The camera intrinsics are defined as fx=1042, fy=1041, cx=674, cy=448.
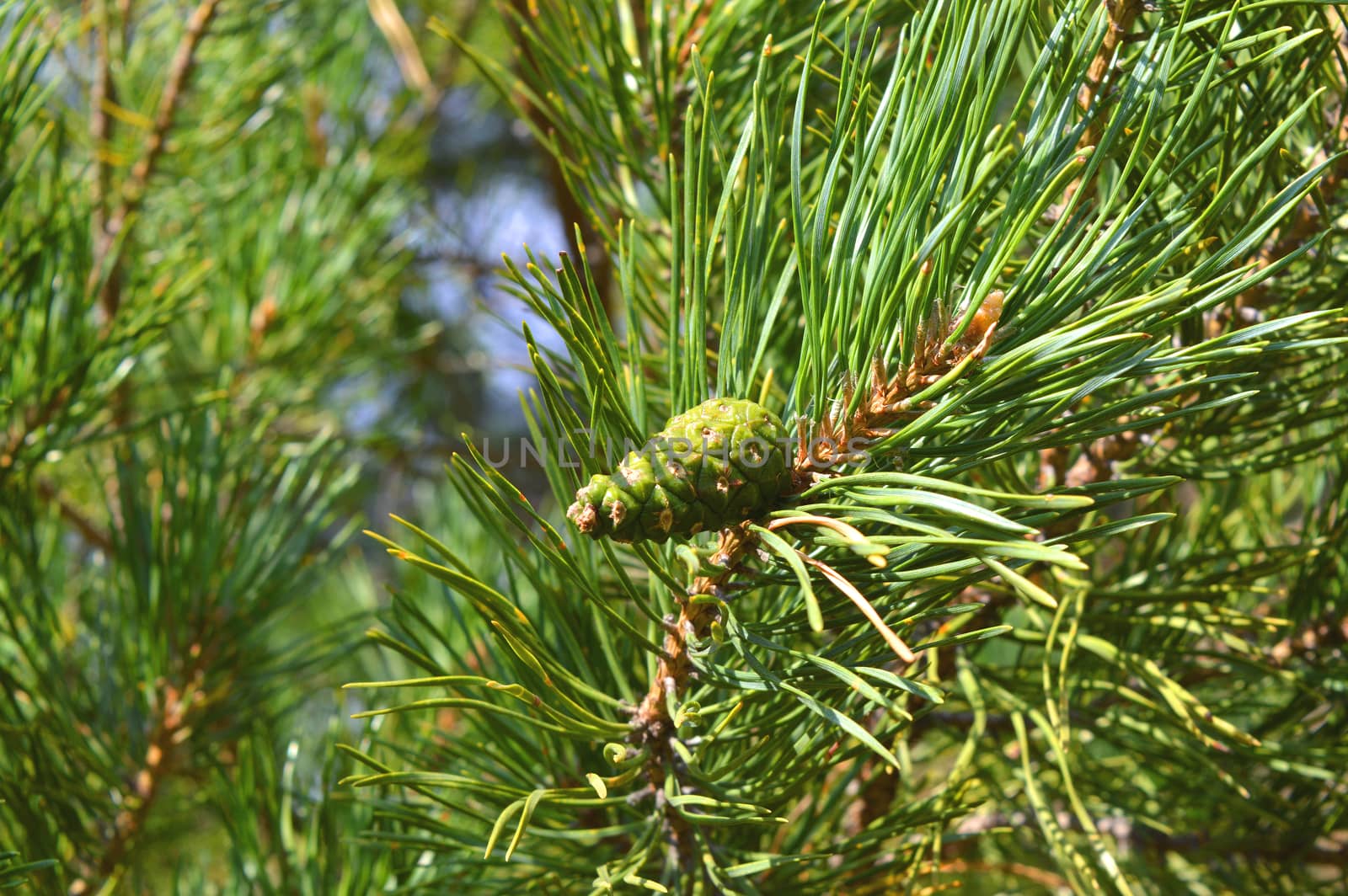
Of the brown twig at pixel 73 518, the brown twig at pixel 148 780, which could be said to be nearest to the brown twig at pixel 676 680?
the brown twig at pixel 148 780

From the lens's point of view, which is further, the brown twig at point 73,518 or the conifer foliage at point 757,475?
the brown twig at point 73,518

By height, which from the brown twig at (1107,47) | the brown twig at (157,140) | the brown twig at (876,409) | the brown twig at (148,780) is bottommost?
the brown twig at (148,780)

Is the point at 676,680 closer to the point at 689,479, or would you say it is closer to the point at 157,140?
the point at 689,479

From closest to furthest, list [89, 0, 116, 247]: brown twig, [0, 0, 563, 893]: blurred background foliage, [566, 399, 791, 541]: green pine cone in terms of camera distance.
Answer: [566, 399, 791, 541]: green pine cone
[0, 0, 563, 893]: blurred background foliage
[89, 0, 116, 247]: brown twig

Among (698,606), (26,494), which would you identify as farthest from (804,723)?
(26,494)

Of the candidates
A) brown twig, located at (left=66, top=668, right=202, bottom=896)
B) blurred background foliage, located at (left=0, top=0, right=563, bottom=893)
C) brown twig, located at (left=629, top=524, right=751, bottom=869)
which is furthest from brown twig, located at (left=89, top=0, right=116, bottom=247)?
brown twig, located at (left=629, top=524, right=751, bottom=869)

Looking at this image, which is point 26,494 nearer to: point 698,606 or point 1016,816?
point 698,606

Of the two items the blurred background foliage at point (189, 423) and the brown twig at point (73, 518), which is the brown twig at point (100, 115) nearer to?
the blurred background foliage at point (189, 423)

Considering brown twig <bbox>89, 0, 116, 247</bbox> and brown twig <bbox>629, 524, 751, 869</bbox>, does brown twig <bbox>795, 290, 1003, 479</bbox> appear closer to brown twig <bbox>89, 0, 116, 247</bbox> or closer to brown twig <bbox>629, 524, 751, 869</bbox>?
brown twig <bbox>629, 524, 751, 869</bbox>
